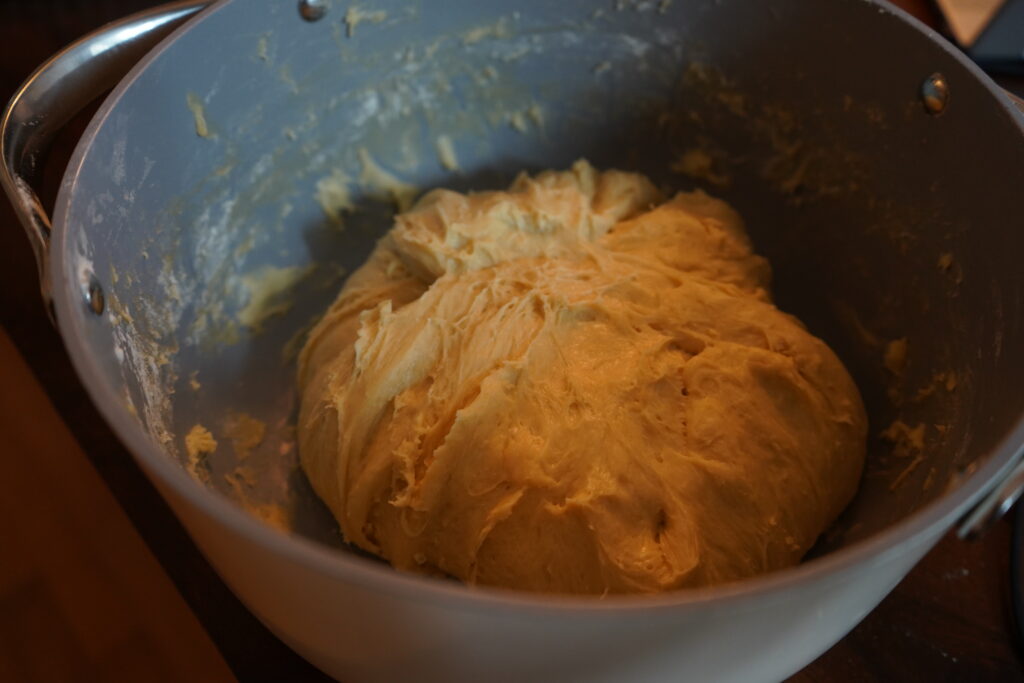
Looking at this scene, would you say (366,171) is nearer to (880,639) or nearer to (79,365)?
(79,365)

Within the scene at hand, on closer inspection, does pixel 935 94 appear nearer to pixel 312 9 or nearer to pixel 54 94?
pixel 312 9

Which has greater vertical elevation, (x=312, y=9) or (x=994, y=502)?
(x=312, y=9)

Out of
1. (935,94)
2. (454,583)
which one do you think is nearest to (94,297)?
(454,583)

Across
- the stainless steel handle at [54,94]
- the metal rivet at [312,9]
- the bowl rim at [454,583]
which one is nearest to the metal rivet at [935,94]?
the bowl rim at [454,583]

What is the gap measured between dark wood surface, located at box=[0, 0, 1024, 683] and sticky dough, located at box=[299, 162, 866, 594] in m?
0.15

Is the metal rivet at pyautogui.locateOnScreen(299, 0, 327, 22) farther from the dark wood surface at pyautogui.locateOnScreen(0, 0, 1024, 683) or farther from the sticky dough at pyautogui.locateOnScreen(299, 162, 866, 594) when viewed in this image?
the dark wood surface at pyautogui.locateOnScreen(0, 0, 1024, 683)

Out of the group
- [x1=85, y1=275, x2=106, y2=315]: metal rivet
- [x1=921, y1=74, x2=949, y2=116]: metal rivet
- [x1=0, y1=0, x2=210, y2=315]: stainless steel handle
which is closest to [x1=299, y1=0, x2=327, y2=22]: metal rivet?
[x1=0, y1=0, x2=210, y2=315]: stainless steel handle

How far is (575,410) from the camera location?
1.02 metres

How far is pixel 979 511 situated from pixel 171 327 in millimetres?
1031

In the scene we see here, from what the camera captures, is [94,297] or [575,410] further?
[575,410]

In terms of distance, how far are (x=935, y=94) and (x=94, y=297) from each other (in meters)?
1.09

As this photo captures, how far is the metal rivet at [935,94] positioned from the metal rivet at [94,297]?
1081mm

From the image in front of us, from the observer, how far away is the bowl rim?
475 mm

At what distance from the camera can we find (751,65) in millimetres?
1264
